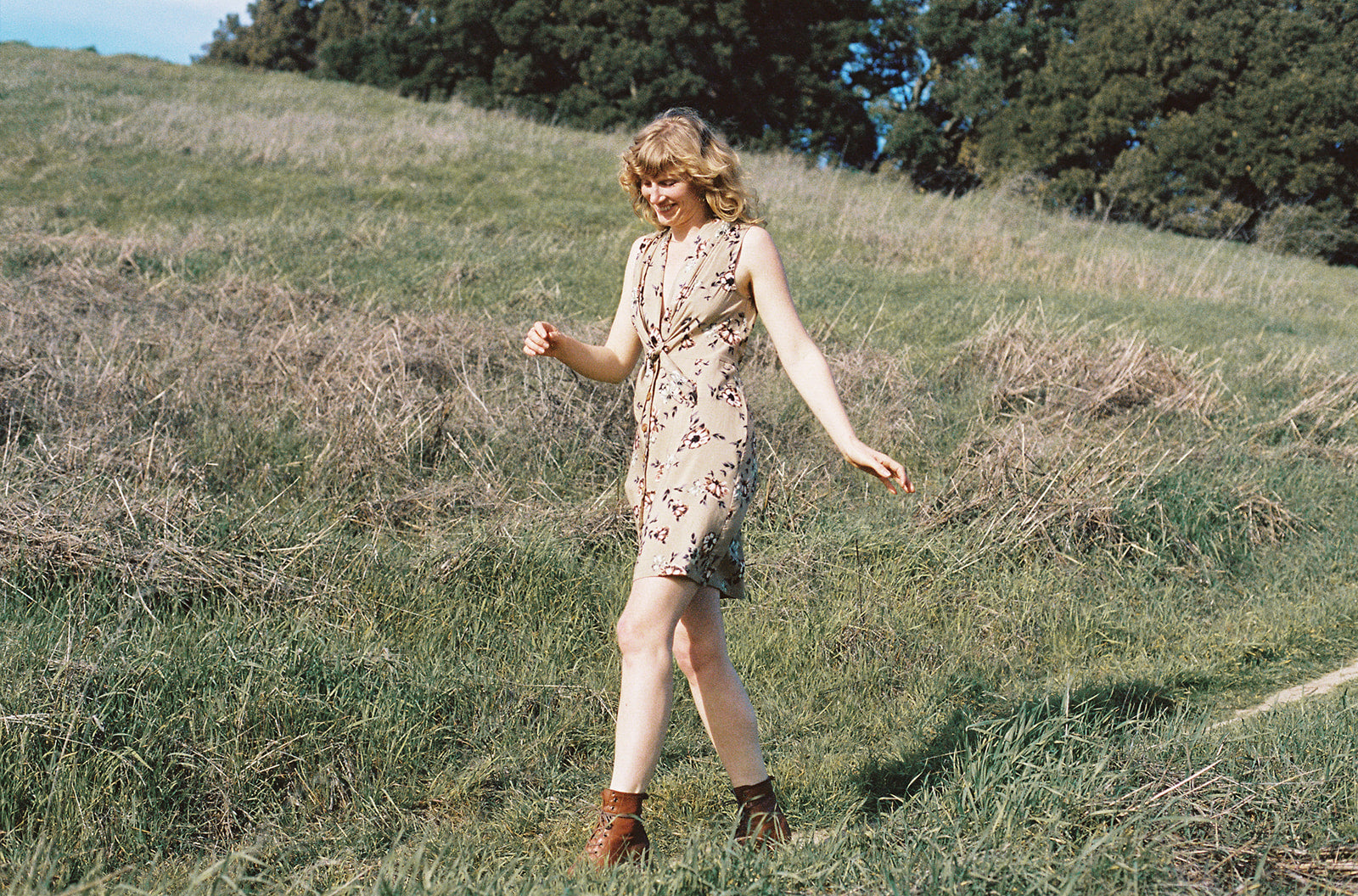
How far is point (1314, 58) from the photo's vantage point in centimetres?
2222

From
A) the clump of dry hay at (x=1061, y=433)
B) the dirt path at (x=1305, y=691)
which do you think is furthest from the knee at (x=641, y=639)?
the clump of dry hay at (x=1061, y=433)

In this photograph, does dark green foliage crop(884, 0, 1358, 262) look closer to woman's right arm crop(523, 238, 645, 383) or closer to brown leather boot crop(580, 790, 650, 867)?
woman's right arm crop(523, 238, 645, 383)

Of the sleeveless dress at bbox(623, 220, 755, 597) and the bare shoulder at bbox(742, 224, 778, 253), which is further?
the bare shoulder at bbox(742, 224, 778, 253)

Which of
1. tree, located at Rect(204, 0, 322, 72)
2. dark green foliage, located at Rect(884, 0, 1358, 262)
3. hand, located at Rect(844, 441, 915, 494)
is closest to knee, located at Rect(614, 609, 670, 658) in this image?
hand, located at Rect(844, 441, 915, 494)

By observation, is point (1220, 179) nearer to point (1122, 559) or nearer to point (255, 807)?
point (1122, 559)

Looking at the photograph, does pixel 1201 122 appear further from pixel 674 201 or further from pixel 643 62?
pixel 674 201

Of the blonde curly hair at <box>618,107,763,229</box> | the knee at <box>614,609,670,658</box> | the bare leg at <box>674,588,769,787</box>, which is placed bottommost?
the bare leg at <box>674,588,769,787</box>

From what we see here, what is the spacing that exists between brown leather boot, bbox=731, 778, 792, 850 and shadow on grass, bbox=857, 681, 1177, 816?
40 centimetres

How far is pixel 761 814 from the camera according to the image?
9.27 ft

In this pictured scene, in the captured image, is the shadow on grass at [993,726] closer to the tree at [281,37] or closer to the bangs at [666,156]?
the bangs at [666,156]

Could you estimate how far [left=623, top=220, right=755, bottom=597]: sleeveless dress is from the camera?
2.63 meters

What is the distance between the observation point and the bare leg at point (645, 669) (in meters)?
2.59

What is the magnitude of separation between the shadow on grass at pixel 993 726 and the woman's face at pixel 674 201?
1.82m

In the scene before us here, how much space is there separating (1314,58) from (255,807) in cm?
2654
